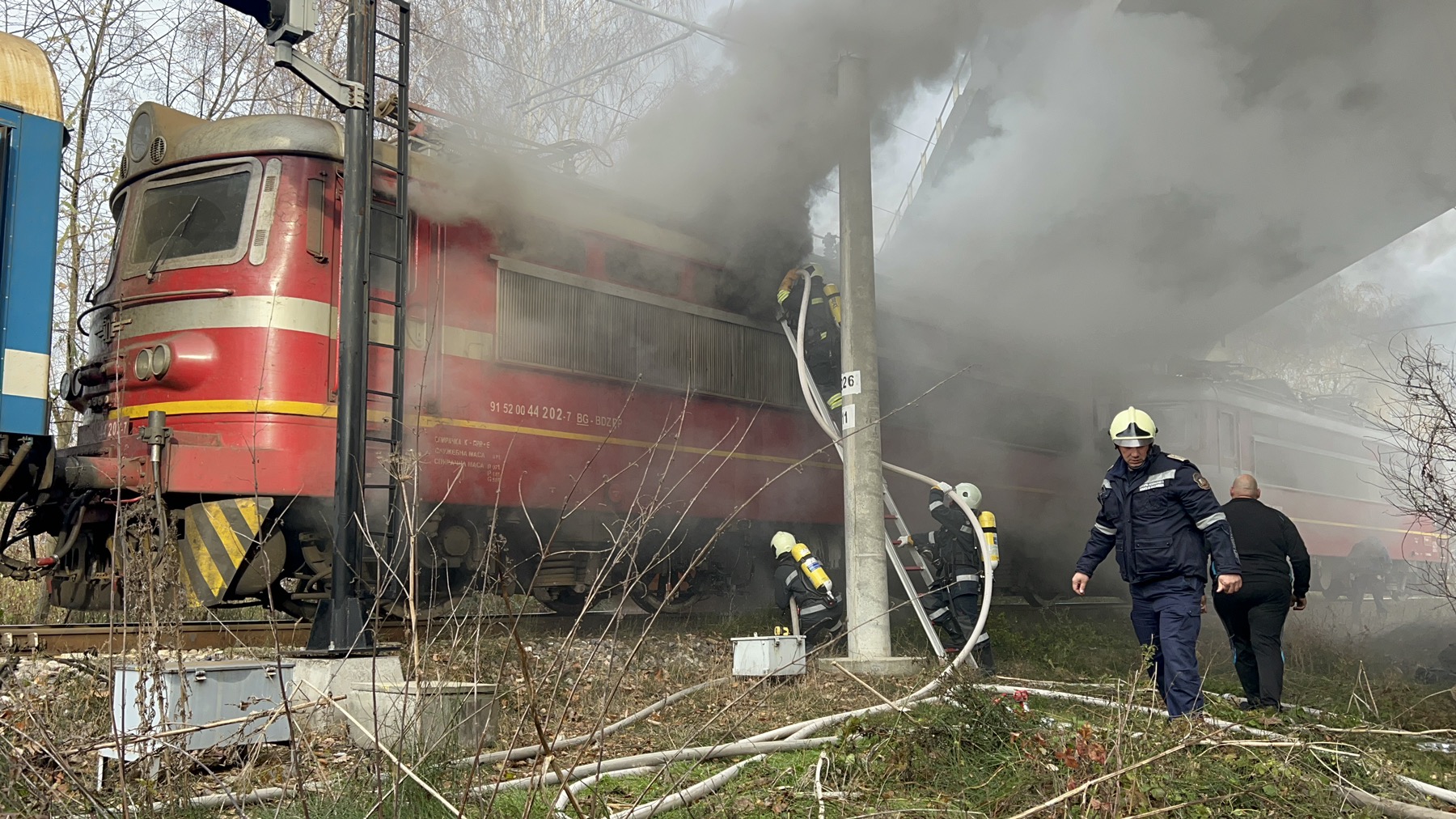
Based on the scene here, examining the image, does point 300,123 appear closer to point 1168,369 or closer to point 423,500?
point 423,500

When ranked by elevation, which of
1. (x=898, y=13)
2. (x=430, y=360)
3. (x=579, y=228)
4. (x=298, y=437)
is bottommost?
(x=298, y=437)

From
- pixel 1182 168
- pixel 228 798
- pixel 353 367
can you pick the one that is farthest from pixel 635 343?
pixel 1182 168

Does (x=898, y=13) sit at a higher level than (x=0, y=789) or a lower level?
higher

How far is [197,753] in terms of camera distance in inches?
149

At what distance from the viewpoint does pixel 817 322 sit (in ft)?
32.2

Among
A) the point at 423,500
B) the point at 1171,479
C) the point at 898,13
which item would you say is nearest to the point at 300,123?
the point at 423,500

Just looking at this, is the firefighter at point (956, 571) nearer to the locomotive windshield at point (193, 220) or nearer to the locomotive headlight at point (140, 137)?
the locomotive windshield at point (193, 220)

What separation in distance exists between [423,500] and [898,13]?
500 centimetres

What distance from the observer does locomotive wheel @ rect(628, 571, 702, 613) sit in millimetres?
9539

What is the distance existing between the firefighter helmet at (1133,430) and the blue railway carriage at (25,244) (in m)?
5.55

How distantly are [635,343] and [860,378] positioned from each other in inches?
78.2

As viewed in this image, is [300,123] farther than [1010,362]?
No

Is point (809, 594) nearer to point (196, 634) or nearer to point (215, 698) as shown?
point (196, 634)

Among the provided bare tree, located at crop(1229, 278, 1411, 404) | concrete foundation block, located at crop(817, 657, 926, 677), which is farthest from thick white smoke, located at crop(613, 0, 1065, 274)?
bare tree, located at crop(1229, 278, 1411, 404)
